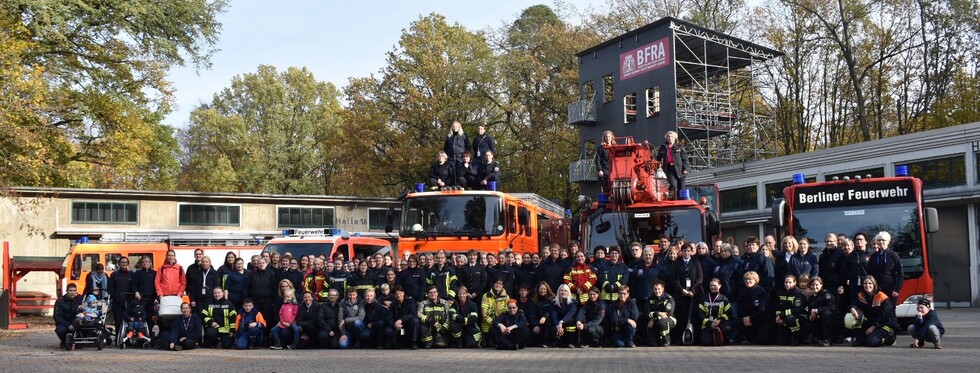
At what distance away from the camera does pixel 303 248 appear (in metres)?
22.0

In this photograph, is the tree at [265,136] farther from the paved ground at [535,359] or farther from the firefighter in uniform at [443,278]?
the paved ground at [535,359]

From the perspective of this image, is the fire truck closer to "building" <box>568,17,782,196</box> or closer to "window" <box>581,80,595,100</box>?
"building" <box>568,17,782,196</box>

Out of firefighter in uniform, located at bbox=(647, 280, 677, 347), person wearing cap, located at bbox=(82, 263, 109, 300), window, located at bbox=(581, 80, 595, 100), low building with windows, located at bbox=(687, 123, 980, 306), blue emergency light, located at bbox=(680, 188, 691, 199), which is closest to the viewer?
firefighter in uniform, located at bbox=(647, 280, 677, 347)

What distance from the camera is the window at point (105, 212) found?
3522 centimetres

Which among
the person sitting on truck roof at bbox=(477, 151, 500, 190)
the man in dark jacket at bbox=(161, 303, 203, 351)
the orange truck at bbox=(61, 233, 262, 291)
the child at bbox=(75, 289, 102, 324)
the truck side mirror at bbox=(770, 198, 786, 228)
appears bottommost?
the man in dark jacket at bbox=(161, 303, 203, 351)

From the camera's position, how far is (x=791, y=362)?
1173cm

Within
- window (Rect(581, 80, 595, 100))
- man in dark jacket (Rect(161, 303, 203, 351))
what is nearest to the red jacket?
man in dark jacket (Rect(161, 303, 203, 351))

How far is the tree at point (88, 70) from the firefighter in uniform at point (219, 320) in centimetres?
762

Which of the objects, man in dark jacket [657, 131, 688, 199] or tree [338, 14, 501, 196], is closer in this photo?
man in dark jacket [657, 131, 688, 199]

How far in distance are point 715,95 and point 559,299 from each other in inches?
1072

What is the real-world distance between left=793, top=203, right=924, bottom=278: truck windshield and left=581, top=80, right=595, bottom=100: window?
91.8 feet

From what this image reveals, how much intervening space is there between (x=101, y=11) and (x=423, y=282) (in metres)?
14.2

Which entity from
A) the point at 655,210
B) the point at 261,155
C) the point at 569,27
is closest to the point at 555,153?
the point at 569,27

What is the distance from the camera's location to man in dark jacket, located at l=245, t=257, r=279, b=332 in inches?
661
